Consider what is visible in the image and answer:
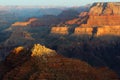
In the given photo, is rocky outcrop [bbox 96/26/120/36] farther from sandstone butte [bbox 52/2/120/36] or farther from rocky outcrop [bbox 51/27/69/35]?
rocky outcrop [bbox 51/27/69/35]

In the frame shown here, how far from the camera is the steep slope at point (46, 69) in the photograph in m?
36.1

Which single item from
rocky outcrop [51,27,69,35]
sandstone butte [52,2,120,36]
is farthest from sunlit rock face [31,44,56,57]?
rocky outcrop [51,27,69,35]

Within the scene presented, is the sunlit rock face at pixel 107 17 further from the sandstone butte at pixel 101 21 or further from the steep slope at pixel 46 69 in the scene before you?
the steep slope at pixel 46 69

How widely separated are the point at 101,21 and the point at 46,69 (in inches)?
3656

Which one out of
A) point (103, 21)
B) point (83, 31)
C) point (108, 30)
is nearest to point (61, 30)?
point (83, 31)

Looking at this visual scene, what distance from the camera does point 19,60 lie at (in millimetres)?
42312

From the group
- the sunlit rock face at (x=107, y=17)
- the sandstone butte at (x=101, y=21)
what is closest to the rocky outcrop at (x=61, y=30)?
the sandstone butte at (x=101, y=21)

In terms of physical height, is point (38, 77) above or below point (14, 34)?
above

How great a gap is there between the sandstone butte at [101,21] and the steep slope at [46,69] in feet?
242

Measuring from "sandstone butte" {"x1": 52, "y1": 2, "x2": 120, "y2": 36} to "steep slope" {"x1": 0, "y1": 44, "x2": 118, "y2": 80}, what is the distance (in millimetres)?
73612

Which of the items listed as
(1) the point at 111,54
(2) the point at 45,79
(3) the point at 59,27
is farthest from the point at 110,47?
(2) the point at 45,79

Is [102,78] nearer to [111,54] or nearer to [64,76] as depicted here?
[64,76]

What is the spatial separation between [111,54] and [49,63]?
58915 millimetres

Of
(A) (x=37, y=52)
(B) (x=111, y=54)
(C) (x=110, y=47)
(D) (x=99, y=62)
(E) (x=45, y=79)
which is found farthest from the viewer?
(C) (x=110, y=47)
